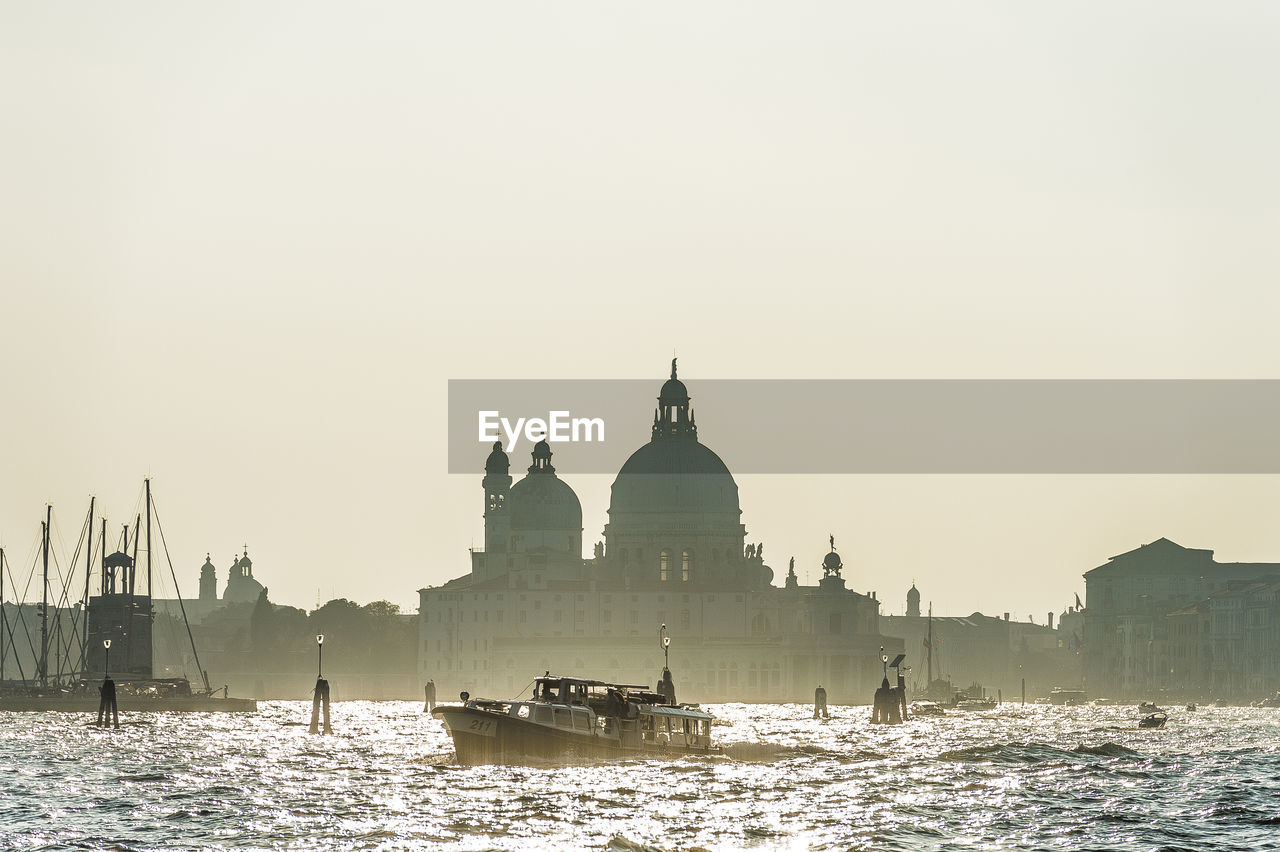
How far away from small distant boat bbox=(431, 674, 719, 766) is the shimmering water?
3.50 ft

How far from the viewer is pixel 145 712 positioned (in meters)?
120

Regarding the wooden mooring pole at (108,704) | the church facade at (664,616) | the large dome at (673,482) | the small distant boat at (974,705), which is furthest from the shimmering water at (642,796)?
the large dome at (673,482)

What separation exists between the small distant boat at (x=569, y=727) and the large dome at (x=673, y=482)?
413 feet

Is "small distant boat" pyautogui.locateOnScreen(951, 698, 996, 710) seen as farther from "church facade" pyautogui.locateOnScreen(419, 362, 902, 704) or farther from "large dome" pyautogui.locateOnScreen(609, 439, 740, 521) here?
"large dome" pyautogui.locateOnScreen(609, 439, 740, 521)

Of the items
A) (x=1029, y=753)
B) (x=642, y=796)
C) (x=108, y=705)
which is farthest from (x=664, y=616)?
(x=642, y=796)

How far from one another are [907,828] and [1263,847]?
25.2ft

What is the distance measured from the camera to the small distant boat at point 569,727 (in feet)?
203

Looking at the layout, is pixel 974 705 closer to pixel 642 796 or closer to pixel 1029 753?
pixel 1029 753

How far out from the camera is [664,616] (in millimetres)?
190750

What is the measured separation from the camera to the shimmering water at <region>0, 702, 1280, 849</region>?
144 feet

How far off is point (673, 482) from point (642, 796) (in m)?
146

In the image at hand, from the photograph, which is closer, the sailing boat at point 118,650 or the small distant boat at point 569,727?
the small distant boat at point 569,727

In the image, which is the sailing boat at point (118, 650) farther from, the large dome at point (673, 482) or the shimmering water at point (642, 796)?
the large dome at point (673, 482)

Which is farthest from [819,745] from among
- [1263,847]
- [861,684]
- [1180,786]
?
[861,684]
